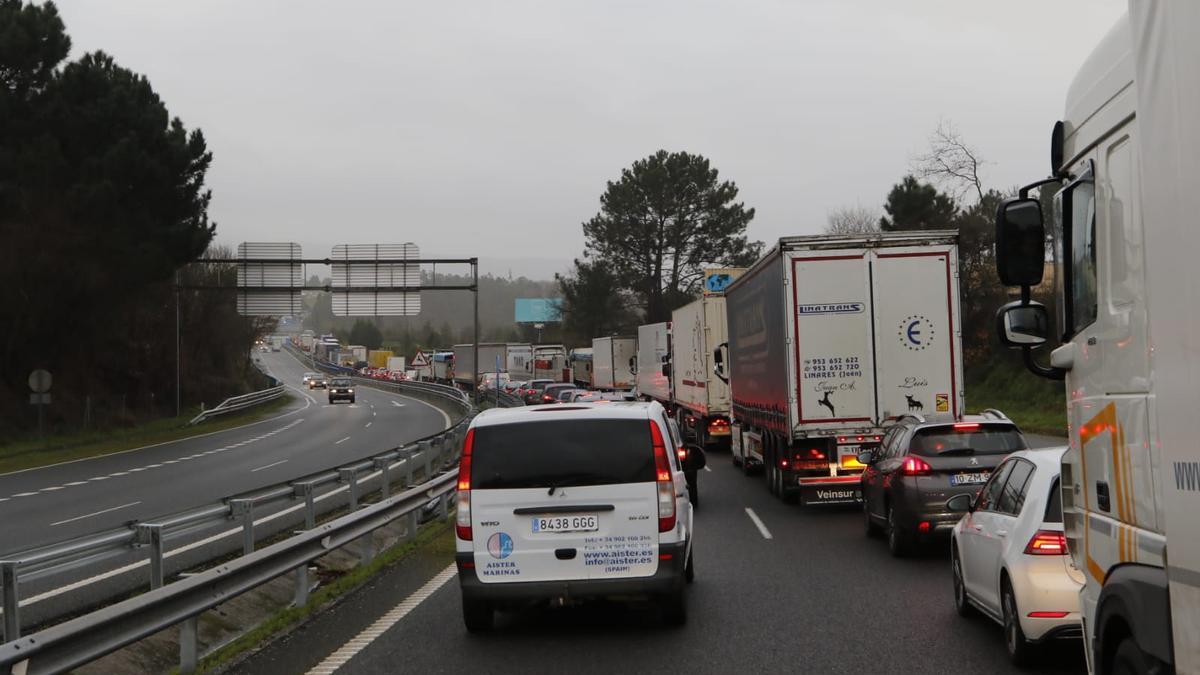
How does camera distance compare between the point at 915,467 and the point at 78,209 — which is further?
the point at 78,209

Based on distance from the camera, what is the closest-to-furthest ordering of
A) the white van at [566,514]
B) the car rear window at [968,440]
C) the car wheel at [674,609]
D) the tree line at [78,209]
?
the white van at [566,514]
the car wheel at [674,609]
the car rear window at [968,440]
the tree line at [78,209]

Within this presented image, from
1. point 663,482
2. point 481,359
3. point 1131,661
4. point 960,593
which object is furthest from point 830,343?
point 481,359

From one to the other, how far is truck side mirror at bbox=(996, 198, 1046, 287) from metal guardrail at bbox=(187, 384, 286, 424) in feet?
166

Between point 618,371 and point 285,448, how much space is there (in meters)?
22.7

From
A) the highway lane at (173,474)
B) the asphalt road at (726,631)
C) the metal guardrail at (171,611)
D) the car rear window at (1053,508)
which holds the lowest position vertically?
the highway lane at (173,474)

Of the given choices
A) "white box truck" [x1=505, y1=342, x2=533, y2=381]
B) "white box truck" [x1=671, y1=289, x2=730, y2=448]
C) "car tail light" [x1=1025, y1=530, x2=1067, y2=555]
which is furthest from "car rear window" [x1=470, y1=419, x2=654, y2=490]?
"white box truck" [x1=505, y1=342, x2=533, y2=381]

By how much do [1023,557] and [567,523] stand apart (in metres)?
3.24

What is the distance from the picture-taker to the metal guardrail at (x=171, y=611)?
5.99 m

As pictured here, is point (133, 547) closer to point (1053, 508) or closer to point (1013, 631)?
point (1013, 631)

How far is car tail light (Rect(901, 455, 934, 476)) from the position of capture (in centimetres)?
1292

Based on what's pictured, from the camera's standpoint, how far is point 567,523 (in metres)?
9.19

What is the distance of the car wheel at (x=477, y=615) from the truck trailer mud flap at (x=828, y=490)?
883 cm

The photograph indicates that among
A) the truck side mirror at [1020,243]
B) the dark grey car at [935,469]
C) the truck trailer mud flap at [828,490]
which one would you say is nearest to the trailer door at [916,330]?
the truck trailer mud flap at [828,490]

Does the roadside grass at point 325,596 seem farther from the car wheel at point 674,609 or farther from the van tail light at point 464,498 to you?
the car wheel at point 674,609
